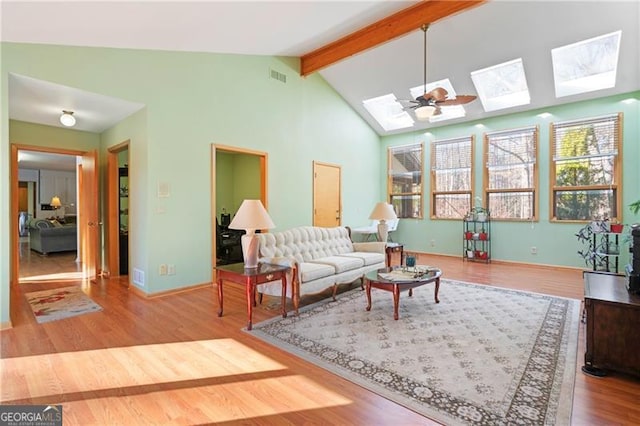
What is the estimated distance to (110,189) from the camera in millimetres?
5512

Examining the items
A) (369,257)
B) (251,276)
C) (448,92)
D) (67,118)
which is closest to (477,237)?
(448,92)

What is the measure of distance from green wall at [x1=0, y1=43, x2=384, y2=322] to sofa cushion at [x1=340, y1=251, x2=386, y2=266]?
1735 millimetres

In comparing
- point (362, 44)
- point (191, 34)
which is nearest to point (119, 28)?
point (191, 34)

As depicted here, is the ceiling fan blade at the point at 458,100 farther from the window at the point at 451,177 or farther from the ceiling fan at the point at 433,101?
the window at the point at 451,177

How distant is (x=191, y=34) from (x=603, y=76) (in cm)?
660

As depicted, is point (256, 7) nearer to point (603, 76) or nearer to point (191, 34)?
point (191, 34)

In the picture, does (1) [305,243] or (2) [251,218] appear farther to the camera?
(1) [305,243]

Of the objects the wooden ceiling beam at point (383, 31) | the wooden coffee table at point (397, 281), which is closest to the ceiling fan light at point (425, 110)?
the wooden ceiling beam at point (383, 31)

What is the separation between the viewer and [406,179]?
28.3 feet

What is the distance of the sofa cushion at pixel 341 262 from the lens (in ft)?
13.9

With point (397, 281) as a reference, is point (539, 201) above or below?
above

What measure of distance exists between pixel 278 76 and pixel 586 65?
527 centimetres

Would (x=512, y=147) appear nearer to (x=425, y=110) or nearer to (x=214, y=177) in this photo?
(x=425, y=110)

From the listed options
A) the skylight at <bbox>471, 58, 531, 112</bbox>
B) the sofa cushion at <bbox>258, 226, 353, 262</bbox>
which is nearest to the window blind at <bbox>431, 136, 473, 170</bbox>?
the skylight at <bbox>471, 58, 531, 112</bbox>
